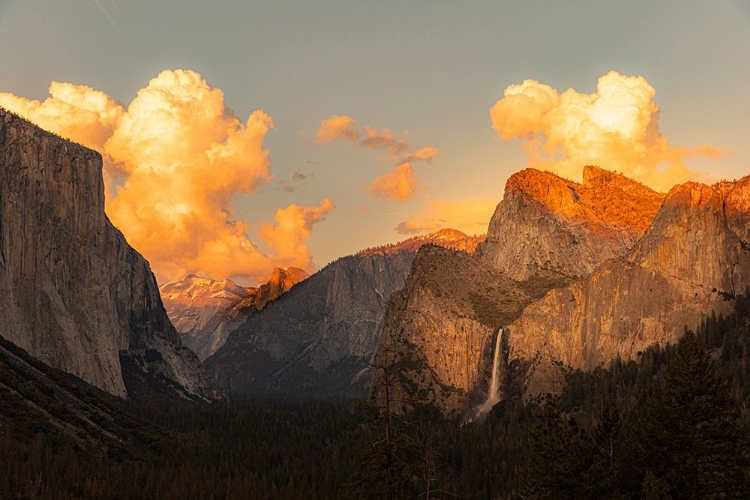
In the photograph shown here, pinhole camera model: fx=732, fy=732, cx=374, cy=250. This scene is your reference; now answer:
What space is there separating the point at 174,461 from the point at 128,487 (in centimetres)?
3775

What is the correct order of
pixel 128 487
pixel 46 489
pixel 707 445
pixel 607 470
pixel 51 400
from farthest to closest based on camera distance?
pixel 51 400
pixel 128 487
pixel 46 489
pixel 607 470
pixel 707 445

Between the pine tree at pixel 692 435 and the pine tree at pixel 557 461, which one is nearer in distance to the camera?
the pine tree at pixel 692 435

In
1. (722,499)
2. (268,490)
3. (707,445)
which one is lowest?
(268,490)

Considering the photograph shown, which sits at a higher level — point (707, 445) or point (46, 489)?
point (707, 445)

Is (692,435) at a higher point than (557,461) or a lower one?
higher

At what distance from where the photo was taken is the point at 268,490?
169 m

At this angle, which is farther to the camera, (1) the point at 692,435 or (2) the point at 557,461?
(2) the point at 557,461

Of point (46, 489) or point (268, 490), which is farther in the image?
point (268, 490)

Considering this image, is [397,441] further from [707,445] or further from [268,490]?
[268,490]

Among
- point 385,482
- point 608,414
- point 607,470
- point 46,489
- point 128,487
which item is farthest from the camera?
point 128,487

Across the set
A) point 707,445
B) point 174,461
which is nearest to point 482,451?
point 174,461

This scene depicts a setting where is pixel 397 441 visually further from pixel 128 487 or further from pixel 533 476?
pixel 128 487

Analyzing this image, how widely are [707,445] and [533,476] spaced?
55.6ft

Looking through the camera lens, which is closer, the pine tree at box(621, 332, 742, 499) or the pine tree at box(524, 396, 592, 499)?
the pine tree at box(621, 332, 742, 499)
